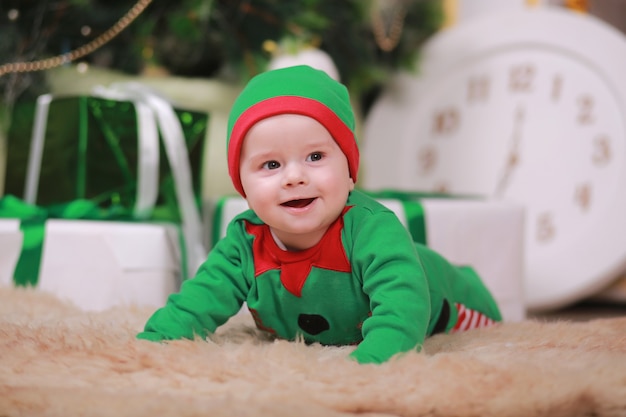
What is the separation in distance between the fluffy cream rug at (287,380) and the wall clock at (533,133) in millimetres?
1095

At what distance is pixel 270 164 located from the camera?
0.81 meters

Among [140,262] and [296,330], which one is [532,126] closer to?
[140,262]

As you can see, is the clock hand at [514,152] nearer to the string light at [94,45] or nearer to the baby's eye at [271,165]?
the string light at [94,45]

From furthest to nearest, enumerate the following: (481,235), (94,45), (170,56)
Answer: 1. (170,56)
2. (94,45)
3. (481,235)

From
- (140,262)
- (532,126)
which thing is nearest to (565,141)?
(532,126)

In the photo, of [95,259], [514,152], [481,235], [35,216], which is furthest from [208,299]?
[514,152]

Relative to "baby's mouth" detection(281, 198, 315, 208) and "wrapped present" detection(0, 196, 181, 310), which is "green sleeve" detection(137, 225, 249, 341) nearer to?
"baby's mouth" detection(281, 198, 315, 208)

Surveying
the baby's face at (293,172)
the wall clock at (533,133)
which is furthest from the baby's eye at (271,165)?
the wall clock at (533,133)

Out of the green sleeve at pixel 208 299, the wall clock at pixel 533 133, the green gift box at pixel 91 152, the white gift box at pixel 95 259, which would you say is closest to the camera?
the green sleeve at pixel 208 299

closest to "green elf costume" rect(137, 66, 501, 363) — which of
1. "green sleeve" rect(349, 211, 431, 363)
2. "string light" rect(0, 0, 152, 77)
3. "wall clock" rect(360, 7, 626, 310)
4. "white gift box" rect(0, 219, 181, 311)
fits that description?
"green sleeve" rect(349, 211, 431, 363)

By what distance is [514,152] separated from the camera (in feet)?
6.68

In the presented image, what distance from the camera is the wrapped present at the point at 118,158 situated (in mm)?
1362

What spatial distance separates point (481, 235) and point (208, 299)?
0.78m

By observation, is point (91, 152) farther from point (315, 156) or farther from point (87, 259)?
point (315, 156)
